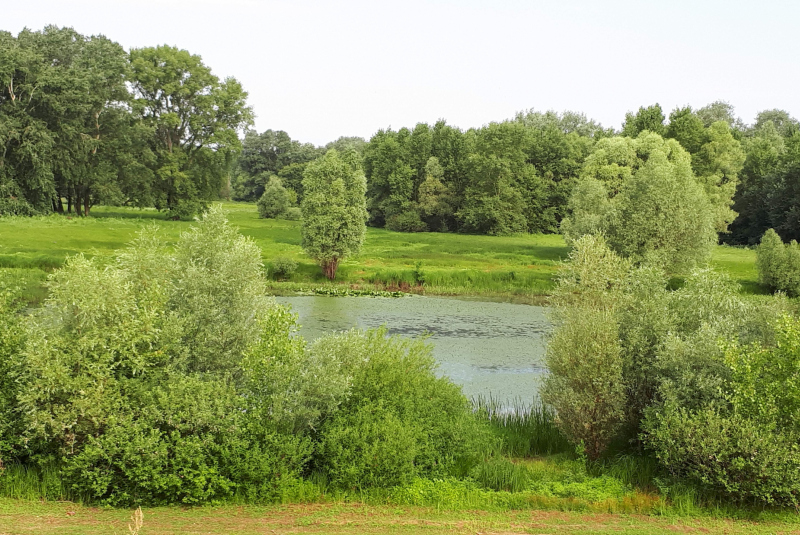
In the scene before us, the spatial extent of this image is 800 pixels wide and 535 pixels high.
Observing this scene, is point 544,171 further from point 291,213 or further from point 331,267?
point 331,267

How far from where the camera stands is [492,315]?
4297 centimetres

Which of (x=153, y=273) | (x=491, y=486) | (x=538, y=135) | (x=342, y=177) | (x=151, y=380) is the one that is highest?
(x=538, y=135)

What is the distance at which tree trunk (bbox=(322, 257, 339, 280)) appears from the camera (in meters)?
53.2

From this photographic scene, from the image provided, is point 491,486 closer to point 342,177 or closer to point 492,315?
point 492,315

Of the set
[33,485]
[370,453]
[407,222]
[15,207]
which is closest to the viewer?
[33,485]

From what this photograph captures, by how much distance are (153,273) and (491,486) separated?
11.4 meters

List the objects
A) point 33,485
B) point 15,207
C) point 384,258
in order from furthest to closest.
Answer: point 15,207
point 384,258
point 33,485

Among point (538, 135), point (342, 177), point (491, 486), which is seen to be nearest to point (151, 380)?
point (491, 486)

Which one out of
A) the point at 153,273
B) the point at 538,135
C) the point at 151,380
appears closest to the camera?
the point at 151,380

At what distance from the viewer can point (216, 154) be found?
8556 centimetres

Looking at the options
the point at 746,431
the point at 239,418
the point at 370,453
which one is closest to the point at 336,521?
the point at 370,453

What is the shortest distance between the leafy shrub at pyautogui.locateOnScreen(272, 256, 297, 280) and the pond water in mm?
6467

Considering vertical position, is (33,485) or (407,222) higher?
(407,222)

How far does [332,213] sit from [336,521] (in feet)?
131
